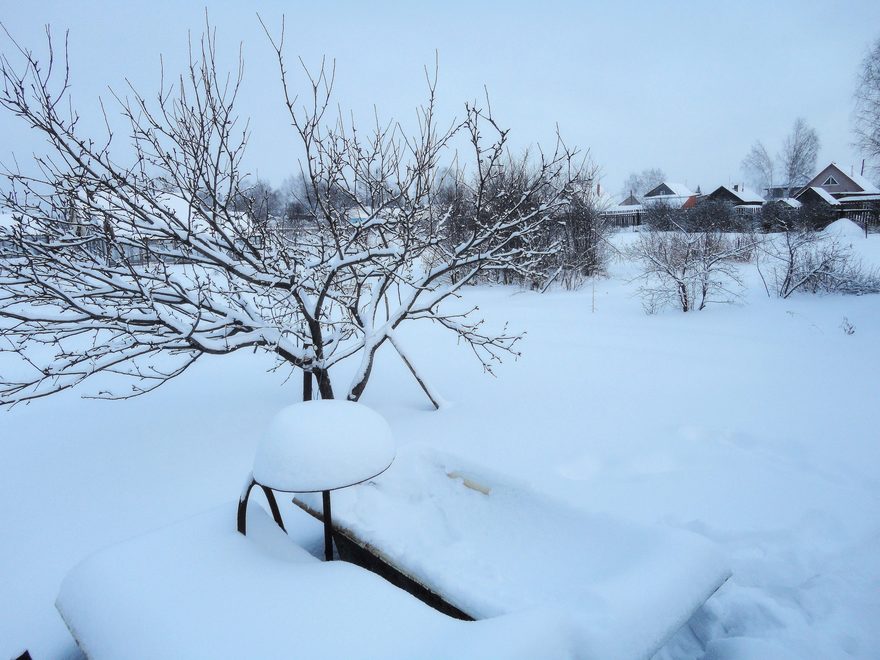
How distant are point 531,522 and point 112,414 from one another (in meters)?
5.08

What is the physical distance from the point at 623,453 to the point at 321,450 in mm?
2749

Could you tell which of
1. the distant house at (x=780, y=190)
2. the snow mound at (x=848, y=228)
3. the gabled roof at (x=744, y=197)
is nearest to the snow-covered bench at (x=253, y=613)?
the snow mound at (x=848, y=228)

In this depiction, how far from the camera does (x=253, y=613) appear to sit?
5.17 feet

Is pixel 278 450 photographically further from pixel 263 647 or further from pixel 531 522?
pixel 531 522

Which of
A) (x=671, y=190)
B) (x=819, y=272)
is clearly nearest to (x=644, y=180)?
(x=671, y=190)

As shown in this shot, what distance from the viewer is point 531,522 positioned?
2322 mm

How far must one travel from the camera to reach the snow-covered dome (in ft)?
5.91

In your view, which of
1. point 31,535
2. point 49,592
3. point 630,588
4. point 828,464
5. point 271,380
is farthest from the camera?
point 271,380

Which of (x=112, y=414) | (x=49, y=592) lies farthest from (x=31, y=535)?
(x=112, y=414)

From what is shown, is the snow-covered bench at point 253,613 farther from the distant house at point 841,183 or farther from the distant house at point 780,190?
the distant house at point 780,190

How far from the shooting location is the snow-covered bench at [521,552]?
1.49 meters

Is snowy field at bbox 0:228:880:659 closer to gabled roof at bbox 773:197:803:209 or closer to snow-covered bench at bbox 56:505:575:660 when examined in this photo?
snow-covered bench at bbox 56:505:575:660

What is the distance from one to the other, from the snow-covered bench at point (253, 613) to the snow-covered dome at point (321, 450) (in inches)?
14.0

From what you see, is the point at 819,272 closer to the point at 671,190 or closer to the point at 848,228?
the point at 848,228
